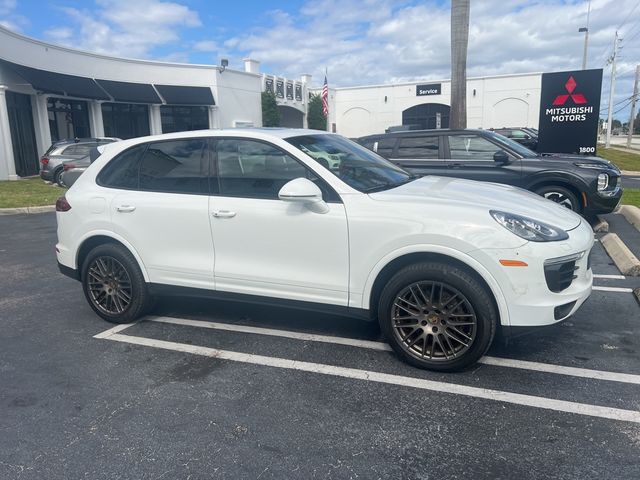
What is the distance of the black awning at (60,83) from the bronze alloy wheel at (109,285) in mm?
17769

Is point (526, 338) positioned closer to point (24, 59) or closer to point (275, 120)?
point (24, 59)

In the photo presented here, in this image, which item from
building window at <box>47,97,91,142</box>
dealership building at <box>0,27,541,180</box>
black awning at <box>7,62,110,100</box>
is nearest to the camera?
black awning at <box>7,62,110,100</box>

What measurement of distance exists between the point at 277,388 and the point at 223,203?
1574mm

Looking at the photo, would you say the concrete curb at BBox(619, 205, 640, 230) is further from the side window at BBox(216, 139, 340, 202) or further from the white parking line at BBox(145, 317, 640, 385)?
the side window at BBox(216, 139, 340, 202)

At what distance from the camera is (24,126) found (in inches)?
816

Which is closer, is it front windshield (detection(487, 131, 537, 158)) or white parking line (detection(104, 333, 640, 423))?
white parking line (detection(104, 333, 640, 423))

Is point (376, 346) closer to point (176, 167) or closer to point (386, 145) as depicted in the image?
point (176, 167)

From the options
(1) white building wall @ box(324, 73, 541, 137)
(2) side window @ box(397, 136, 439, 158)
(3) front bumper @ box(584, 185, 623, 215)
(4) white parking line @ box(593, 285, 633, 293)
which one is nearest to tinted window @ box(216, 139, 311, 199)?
(4) white parking line @ box(593, 285, 633, 293)

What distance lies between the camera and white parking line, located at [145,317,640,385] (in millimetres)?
3604

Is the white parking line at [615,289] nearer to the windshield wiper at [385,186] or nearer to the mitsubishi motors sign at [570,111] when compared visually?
the windshield wiper at [385,186]

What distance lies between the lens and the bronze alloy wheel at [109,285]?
4809 mm

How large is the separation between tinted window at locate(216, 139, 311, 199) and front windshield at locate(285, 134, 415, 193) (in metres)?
0.18

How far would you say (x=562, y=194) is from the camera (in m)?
8.47

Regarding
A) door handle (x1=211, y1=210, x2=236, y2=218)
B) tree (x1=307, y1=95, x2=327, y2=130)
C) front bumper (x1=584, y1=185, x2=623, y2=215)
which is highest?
tree (x1=307, y1=95, x2=327, y2=130)
